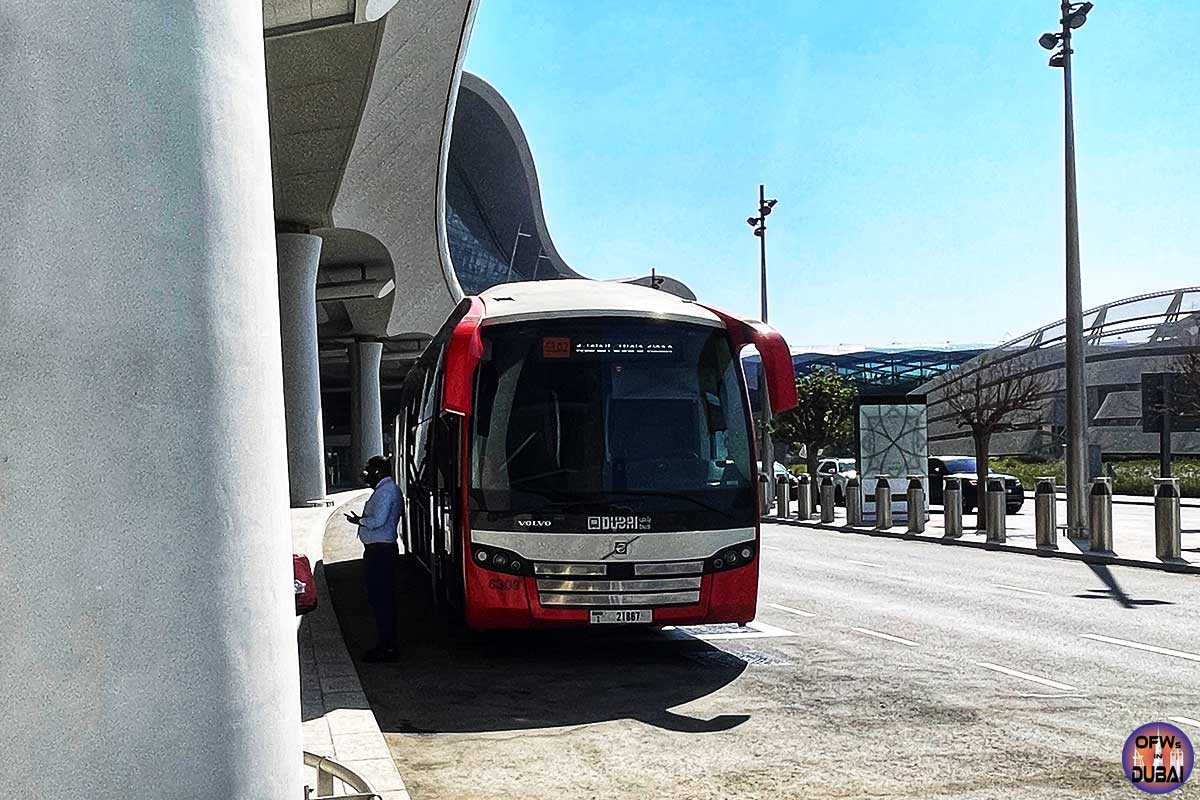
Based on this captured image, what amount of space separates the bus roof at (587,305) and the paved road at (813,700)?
283 cm

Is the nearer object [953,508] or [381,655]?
[381,655]

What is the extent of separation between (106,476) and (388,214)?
1440 inches

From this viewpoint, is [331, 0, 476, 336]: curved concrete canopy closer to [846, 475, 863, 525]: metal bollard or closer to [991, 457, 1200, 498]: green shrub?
[846, 475, 863, 525]: metal bollard

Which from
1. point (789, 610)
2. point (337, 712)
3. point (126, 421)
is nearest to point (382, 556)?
point (337, 712)

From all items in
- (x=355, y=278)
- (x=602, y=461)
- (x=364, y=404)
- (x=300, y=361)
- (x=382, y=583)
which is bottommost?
(x=382, y=583)

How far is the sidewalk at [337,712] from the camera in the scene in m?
6.48

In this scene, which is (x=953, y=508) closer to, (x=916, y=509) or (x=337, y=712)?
(x=916, y=509)

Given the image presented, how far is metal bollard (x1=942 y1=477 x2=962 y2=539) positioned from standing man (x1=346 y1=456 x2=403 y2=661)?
50.2 ft

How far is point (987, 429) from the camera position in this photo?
30.0 meters

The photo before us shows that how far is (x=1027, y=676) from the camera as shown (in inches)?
369

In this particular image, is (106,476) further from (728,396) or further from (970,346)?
(970,346)

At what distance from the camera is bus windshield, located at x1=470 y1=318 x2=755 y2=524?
10.2 metres

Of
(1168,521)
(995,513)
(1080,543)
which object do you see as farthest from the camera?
(995,513)

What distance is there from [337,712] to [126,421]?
4.75 m
